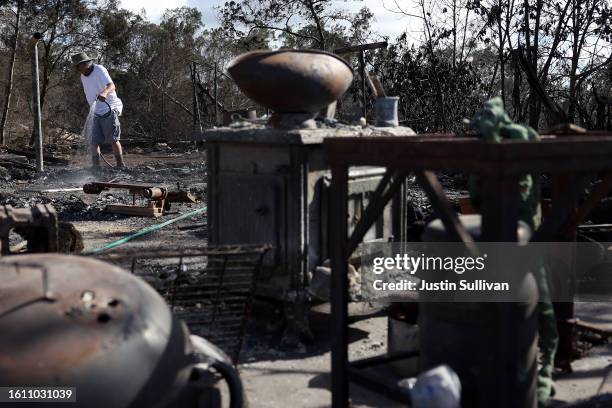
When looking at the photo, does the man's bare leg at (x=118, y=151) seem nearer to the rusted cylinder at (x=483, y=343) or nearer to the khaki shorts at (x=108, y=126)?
the khaki shorts at (x=108, y=126)

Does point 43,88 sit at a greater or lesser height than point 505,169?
greater

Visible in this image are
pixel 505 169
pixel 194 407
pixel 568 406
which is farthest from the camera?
pixel 568 406

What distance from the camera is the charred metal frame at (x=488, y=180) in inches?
119

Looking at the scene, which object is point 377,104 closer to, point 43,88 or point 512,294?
point 512,294

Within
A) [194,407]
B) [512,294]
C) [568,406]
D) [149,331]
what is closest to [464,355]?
[512,294]

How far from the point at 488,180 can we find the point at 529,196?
2.93 feet

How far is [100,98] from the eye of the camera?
12.0 metres

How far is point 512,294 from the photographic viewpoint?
3.39m

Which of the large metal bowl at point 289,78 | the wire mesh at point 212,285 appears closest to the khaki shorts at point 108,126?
the wire mesh at point 212,285

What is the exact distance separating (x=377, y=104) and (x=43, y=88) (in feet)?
67.8

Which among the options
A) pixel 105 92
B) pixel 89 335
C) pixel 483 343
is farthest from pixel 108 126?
→ pixel 483 343

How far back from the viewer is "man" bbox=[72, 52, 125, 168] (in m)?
12.0

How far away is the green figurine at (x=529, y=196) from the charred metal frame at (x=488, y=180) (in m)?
0.24

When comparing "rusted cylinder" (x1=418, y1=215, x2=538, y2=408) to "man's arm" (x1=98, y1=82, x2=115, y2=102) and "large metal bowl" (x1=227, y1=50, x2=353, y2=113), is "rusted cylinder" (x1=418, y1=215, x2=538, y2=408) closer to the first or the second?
"large metal bowl" (x1=227, y1=50, x2=353, y2=113)
